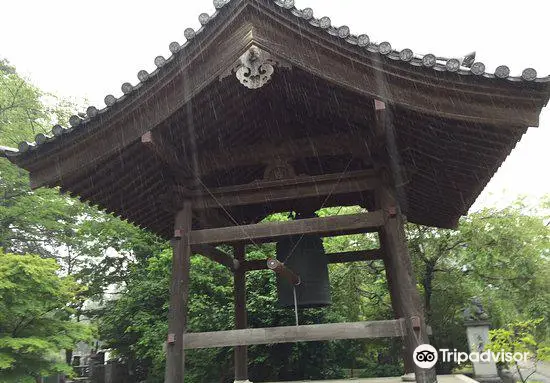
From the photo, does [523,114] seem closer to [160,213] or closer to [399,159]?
[399,159]

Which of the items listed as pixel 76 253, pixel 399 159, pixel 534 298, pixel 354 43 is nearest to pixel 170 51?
pixel 354 43

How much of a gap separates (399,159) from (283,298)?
1.99 metres

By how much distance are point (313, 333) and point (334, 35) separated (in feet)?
8.38

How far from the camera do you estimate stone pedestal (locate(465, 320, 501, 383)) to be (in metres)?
10.9

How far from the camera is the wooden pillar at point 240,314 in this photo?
222 inches

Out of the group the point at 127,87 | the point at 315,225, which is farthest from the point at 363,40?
the point at 127,87

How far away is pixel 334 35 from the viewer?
10.8 ft

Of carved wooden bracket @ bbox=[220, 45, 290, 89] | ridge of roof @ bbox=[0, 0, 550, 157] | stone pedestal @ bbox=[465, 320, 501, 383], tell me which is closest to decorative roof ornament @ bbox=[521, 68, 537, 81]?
ridge of roof @ bbox=[0, 0, 550, 157]

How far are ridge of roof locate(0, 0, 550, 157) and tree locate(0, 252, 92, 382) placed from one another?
5227 mm

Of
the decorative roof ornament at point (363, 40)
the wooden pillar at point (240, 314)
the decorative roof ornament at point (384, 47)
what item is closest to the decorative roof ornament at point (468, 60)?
the decorative roof ornament at point (384, 47)

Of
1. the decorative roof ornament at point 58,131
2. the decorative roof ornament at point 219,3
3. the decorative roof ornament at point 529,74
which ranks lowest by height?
the decorative roof ornament at point 529,74

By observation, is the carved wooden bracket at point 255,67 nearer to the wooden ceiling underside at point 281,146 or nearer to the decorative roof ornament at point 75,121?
the wooden ceiling underside at point 281,146

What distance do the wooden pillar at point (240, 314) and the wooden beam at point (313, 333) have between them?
2056 mm

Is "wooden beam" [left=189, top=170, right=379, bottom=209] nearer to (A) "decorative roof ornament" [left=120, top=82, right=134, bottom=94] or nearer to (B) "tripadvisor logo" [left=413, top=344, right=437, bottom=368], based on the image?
(A) "decorative roof ornament" [left=120, top=82, right=134, bottom=94]
